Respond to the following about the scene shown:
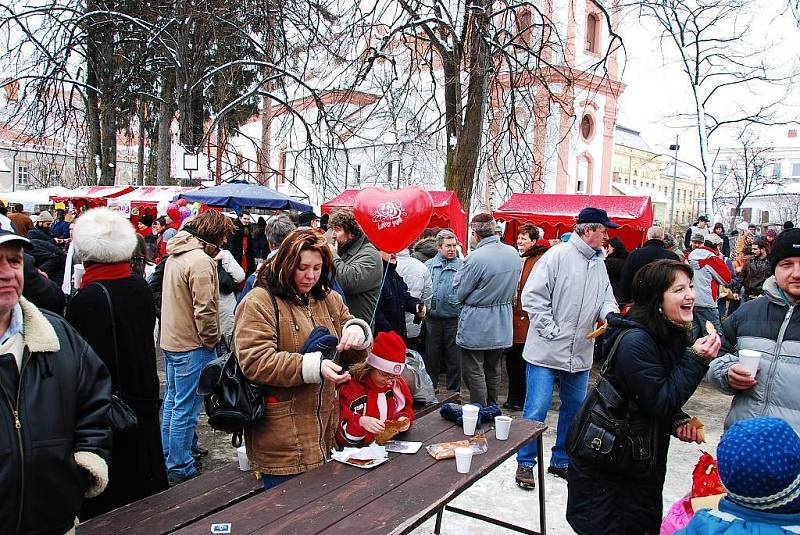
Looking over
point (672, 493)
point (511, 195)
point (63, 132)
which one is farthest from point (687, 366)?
point (63, 132)

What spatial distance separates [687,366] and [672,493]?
238 centimetres

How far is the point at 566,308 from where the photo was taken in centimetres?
445

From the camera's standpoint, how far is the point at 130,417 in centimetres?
231

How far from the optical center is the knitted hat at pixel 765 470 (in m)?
1.60

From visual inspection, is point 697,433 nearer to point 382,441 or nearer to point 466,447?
point 466,447

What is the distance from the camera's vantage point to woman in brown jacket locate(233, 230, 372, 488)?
2.50 m

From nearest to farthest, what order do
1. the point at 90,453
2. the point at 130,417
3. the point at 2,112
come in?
1. the point at 90,453
2. the point at 130,417
3. the point at 2,112

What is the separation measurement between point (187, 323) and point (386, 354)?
2105mm

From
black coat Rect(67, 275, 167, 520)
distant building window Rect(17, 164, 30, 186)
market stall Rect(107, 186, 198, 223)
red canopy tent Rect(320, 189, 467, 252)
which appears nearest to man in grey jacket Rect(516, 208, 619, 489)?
black coat Rect(67, 275, 167, 520)

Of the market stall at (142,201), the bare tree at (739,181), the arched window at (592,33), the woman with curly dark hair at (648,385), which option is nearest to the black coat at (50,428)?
the woman with curly dark hair at (648,385)

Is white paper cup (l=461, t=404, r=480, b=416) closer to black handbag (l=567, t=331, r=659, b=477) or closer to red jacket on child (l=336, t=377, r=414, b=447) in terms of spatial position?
red jacket on child (l=336, t=377, r=414, b=447)

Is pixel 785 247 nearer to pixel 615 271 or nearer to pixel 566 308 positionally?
pixel 566 308

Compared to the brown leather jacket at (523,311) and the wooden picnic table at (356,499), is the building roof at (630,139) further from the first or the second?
the wooden picnic table at (356,499)

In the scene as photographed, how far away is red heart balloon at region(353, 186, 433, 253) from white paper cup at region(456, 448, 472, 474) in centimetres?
205
